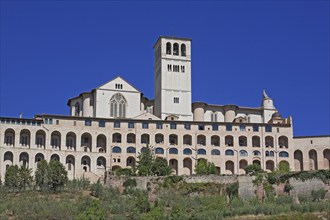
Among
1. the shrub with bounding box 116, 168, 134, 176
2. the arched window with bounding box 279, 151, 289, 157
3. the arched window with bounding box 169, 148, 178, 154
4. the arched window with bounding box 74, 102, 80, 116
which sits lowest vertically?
the shrub with bounding box 116, 168, 134, 176

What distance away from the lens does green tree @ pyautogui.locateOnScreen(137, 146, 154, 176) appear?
100 metres

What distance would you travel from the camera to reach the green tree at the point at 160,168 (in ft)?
331

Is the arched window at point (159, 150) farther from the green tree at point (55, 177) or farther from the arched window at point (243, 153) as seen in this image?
the green tree at point (55, 177)

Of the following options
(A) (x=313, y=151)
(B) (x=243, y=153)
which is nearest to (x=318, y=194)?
(B) (x=243, y=153)

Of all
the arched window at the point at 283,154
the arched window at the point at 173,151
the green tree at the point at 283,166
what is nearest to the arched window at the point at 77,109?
the arched window at the point at 173,151

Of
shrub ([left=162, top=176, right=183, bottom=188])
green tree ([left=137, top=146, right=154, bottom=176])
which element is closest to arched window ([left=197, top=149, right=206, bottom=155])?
green tree ([left=137, top=146, right=154, bottom=176])

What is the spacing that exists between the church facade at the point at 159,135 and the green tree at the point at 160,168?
24.6 feet

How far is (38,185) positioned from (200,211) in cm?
2441

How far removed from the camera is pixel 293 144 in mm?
114125

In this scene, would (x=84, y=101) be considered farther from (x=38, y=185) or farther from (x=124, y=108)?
(x=38, y=185)

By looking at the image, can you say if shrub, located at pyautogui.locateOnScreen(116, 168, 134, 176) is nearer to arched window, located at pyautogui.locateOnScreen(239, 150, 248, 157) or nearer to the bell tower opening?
the bell tower opening

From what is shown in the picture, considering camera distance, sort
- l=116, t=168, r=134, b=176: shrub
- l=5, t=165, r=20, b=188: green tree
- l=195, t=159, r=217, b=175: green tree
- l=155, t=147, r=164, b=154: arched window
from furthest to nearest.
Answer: l=155, t=147, r=164, b=154: arched window, l=195, t=159, r=217, b=175: green tree, l=116, t=168, r=134, b=176: shrub, l=5, t=165, r=20, b=188: green tree

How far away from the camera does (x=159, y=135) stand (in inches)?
4417

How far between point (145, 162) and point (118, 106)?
1602cm
